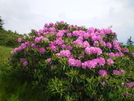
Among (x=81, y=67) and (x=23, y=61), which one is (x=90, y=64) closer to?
(x=81, y=67)

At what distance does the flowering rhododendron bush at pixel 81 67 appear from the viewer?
2873 mm

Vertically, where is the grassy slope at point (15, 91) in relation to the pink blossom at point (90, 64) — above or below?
below

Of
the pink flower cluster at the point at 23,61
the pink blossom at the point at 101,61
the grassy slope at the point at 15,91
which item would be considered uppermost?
the pink blossom at the point at 101,61

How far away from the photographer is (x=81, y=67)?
10.0ft

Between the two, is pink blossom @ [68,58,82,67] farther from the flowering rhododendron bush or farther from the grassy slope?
the grassy slope

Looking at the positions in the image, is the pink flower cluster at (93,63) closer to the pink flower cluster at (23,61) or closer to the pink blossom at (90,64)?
the pink blossom at (90,64)

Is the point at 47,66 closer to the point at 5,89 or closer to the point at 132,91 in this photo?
the point at 5,89

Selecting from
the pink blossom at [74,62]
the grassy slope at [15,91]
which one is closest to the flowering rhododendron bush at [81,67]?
the pink blossom at [74,62]

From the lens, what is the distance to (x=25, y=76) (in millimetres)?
4613

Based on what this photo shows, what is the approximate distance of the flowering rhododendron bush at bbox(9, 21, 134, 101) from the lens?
287cm

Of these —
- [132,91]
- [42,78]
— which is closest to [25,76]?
[42,78]

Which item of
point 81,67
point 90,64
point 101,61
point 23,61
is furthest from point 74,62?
point 23,61

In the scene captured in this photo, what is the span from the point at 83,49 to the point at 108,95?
3.74 feet

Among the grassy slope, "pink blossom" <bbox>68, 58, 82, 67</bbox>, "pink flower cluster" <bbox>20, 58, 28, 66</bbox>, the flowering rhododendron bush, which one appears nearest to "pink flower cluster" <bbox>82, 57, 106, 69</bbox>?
the flowering rhododendron bush
